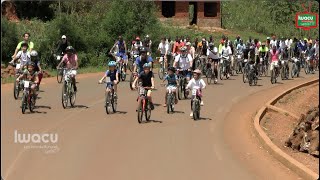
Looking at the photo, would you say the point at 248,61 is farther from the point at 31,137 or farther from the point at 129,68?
the point at 31,137

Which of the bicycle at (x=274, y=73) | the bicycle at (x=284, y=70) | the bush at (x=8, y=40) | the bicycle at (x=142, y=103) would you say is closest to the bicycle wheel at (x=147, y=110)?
the bicycle at (x=142, y=103)

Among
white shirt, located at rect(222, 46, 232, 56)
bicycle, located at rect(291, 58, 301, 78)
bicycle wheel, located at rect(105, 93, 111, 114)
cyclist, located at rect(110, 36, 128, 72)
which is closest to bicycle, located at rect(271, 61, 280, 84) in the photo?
white shirt, located at rect(222, 46, 232, 56)

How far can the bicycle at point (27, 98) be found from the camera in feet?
50.9

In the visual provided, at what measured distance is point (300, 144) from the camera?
13250 mm

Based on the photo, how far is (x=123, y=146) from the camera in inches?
482

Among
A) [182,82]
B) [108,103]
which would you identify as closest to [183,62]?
[182,82]

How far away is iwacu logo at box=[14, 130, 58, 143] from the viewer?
12.5m

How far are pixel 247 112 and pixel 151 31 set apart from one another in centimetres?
2256

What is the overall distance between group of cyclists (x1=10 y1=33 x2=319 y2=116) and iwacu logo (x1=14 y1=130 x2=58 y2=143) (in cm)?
296

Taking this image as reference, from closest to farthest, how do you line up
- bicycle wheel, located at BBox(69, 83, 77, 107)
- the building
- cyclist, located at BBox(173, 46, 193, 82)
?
bicycle wheel, located at BBox(69, 83, 77, 107), cyclist, located at BBox(173, 46, 193, 82), the building

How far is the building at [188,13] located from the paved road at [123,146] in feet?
104

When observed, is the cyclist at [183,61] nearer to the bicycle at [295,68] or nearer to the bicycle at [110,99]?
the bicycle at [110,99]

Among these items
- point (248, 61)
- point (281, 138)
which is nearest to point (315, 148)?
point (281, 138)

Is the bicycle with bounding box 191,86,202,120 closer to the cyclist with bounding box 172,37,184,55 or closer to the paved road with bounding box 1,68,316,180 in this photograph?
the paved road with bounding box 1,68,316,180
